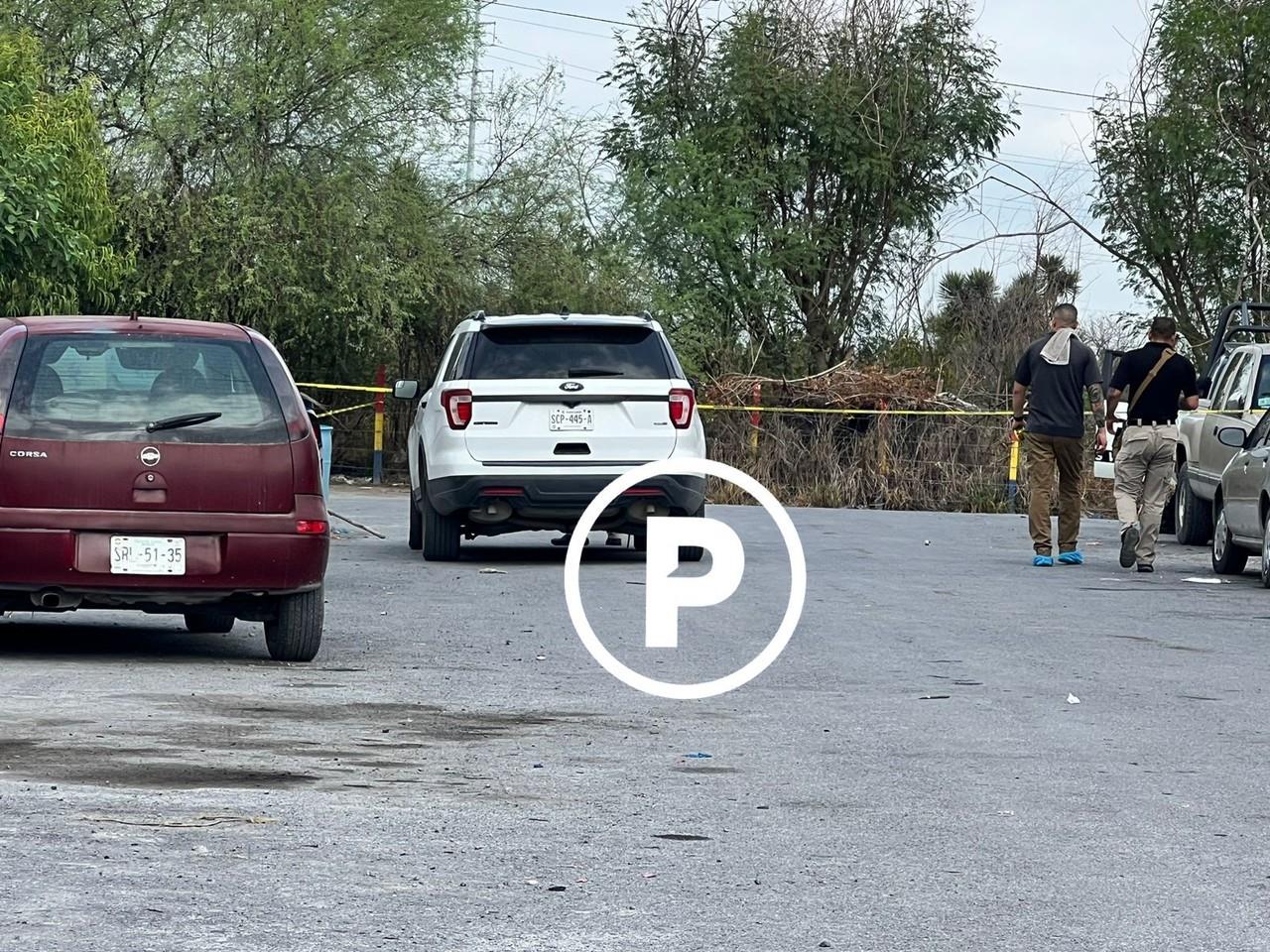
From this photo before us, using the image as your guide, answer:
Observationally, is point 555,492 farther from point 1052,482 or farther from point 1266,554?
Answer: point 1266,554

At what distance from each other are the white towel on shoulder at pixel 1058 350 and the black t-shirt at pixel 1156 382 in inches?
33.1

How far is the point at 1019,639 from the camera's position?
12.7 m

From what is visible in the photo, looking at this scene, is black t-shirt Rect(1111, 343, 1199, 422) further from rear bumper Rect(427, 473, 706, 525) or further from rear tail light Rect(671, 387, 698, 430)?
rear bumper Rect(427, 473, 706, 525)

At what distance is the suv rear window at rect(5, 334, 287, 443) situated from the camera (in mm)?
10336

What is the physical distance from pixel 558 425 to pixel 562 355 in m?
0.62

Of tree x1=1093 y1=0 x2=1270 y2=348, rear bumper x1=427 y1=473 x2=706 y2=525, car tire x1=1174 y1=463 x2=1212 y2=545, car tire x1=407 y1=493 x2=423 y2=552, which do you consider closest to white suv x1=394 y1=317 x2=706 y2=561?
rear bumper x1=427 y1=473 x2=706 y2=525

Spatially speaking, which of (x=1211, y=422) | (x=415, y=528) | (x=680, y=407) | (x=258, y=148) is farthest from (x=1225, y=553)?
(x=258, y=148)

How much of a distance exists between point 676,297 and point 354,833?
32284 mm

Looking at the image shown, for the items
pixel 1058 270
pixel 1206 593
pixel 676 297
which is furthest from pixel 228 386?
pixel 1058 270

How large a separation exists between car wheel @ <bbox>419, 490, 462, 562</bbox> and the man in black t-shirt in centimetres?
564

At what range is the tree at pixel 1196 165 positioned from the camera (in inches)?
1578

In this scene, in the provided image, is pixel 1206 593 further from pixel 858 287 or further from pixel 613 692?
pixel 858 287

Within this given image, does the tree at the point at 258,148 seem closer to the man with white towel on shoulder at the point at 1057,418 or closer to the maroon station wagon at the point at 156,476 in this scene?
the man with white towel on shoulder at the point at 1057,418

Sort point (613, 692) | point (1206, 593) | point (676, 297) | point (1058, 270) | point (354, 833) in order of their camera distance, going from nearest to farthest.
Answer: point (354, 833)
point (613, 692)
point (1206, 593)
point (676, 297)
point (1058, 270)
